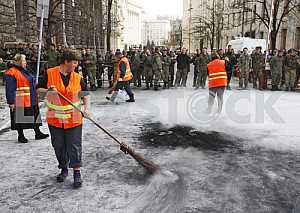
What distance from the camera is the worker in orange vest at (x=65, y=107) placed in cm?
459

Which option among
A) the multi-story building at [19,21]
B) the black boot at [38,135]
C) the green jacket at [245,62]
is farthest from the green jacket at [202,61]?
the multi-story building at [19,21]

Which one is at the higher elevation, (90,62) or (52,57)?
(52,57)

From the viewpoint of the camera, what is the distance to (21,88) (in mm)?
6668

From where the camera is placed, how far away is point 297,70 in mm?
15156

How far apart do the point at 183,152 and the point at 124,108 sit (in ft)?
15.6

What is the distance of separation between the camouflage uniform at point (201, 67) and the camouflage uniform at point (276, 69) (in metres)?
2.81

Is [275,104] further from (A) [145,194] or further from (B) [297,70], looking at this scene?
(A) [145,194]

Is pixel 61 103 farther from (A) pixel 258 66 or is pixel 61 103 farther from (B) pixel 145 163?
(A) pixel 258 66

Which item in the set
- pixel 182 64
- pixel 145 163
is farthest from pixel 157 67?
pixel 145 163

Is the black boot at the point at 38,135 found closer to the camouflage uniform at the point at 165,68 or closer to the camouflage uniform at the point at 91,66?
the camouflage uniform at the point at 91,66

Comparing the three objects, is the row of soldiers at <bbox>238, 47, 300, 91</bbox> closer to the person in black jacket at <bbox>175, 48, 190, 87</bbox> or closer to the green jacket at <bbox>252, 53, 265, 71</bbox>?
the green jacket at <bbox>252, 53, 265, 71</bbox>

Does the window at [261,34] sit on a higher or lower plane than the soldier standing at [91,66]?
higher

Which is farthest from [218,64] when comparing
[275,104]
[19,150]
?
[19,150]

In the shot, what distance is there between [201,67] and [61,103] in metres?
11.7
